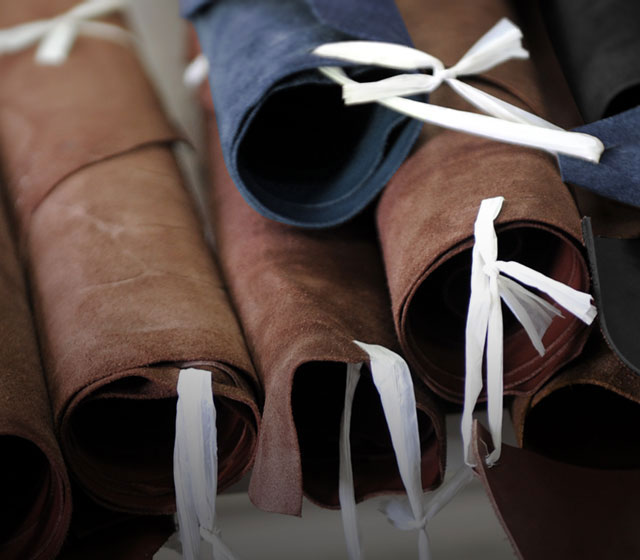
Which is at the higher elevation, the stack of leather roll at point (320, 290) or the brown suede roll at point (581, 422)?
the stack of leather roll at point (320, 290)

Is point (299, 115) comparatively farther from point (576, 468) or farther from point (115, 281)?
point (576, 468)

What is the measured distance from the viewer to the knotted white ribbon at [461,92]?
680 millimetres

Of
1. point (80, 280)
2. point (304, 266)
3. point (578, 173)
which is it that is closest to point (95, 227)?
point (80, 280)

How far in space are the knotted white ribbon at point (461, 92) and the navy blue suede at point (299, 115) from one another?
2 centimetres

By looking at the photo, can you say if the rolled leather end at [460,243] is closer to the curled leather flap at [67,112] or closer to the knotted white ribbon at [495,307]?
the knotted white ribbon at [495,307]

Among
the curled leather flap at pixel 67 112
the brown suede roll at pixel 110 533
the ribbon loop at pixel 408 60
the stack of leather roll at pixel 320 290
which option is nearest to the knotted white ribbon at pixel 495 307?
the stack of leather roll at pixel 320 290

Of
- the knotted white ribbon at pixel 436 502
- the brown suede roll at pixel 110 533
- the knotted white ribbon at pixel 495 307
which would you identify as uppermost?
the knotted white ribbon at pixel 495 307

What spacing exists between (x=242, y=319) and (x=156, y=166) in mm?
235

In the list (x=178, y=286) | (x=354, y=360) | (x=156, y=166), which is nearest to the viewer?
(x=354, y=360)

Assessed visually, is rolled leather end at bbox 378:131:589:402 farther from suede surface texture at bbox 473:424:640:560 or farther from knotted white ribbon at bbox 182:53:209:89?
knotted white ribbon at bbox 182:53:209:89

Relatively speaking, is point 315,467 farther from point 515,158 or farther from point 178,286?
point 515,158

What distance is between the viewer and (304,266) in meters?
0.79

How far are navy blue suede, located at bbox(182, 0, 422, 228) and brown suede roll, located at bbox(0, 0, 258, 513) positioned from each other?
0.10 meters

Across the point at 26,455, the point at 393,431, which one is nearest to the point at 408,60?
the point at 393,431
